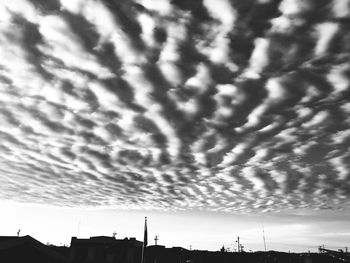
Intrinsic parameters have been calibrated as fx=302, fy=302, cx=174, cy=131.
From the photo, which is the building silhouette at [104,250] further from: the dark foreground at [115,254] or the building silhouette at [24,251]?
the building silhouette at [24,251]

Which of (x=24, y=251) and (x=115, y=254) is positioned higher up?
(x=115, y=254)

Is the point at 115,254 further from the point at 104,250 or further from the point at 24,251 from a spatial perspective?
the point at 24,251

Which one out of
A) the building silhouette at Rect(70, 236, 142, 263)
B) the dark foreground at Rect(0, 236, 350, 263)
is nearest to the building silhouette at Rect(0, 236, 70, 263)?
the dark foreground at Rect(0, 236, 350, 263)

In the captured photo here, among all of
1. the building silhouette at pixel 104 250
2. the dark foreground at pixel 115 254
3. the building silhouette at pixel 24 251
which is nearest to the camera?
the building silhouette at pixel 24 251

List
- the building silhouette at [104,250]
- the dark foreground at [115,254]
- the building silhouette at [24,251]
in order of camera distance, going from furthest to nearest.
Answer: the building silhouette at [104,250]
the dark foreground at [115,254]
the building silhouette at [24,251]

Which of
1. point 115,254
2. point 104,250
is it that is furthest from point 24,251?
point 104,250

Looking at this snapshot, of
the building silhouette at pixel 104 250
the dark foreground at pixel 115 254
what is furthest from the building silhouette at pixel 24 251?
the building silhouette at pixel 104 250

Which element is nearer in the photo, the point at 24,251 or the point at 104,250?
the point at 24,251

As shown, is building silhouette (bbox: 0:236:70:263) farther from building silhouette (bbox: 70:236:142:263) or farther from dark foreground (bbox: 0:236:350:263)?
building silhouette (bbox: 70:236:142:263)

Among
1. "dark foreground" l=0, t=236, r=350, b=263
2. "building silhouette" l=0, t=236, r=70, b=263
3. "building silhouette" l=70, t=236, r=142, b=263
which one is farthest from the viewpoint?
"building silhouette" l=70, t=236, r=142, b=263

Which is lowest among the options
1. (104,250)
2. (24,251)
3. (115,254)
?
(24,251)

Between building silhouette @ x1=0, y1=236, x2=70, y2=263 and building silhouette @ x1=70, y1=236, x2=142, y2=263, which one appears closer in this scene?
building silhouette @ x1=0, y1=236, x2=70, y2=263

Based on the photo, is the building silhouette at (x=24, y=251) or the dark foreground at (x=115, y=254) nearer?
the building silhouette at (x=24, y=251)

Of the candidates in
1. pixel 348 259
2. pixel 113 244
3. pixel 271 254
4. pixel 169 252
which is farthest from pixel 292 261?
pixel 113 244
